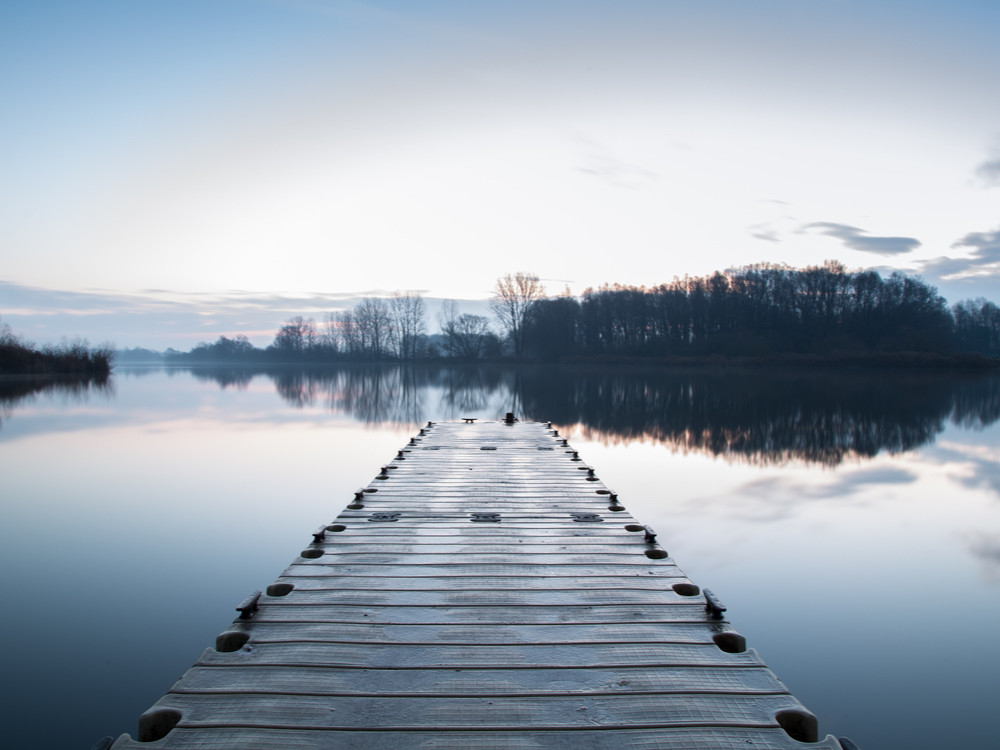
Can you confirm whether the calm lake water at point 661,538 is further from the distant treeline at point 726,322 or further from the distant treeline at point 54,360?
the distant treeline at point 726,322

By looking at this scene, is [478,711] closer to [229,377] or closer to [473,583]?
[473,583]

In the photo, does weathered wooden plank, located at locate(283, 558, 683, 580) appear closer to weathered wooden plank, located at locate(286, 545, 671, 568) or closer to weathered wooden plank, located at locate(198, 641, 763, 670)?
weathered wooden plank, located at locate(286, 545, 671, 568)

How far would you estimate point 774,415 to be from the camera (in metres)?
15.1

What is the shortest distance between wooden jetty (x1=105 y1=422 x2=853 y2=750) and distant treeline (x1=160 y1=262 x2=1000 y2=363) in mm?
47095

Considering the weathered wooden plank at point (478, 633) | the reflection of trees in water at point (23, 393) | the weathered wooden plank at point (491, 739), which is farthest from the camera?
the reflection of trees in water at point (23, 393)

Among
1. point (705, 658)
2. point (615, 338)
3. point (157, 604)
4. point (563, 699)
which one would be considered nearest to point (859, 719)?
point (705, 658)

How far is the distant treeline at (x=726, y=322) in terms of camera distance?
49438mm

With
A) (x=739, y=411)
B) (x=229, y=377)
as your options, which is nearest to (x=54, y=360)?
(x=229, y=377)

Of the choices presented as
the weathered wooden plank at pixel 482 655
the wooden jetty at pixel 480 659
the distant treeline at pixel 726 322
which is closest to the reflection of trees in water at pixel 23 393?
the wooden jetty at pixel 480 659

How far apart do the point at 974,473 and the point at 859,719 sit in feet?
27.3

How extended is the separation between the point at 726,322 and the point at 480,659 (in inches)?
2263

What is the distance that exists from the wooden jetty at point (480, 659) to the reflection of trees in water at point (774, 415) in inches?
304

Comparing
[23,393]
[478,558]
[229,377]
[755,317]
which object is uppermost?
[755,317]

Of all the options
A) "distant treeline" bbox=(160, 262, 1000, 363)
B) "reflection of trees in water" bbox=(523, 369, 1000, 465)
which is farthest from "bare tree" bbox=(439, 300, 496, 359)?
"reflection of trees in water" bbox=(523, 369, 1000, 465)
